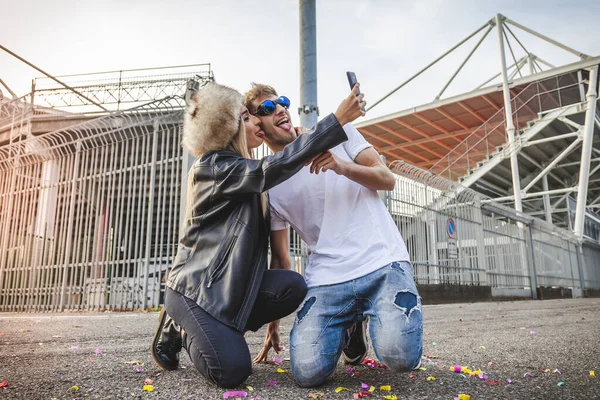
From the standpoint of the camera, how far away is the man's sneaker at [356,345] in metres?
2.61

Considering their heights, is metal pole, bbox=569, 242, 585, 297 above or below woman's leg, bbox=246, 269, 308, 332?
above

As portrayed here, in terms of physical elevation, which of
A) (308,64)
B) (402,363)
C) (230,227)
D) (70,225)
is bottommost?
(402,363)

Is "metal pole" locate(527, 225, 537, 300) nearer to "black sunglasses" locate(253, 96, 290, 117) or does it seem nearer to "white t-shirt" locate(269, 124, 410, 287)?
"white t-shirt" locate(269, 124, 410, 287)

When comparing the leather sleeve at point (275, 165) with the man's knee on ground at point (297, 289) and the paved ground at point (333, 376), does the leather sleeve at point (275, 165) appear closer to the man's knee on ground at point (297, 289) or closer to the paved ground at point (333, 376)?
the man's knee on ground at point (297, 289)

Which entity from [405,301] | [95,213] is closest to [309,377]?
[405,301]

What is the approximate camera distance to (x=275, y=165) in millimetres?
2113

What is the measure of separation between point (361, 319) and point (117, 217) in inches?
300

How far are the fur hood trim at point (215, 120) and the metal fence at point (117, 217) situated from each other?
6.06 metres

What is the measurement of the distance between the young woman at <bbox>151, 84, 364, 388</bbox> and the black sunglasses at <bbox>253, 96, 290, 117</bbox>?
360 millimetres

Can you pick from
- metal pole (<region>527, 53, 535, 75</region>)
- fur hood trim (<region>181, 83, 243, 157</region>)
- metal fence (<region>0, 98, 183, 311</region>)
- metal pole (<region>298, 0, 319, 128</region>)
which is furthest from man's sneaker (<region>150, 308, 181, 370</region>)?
metal pole (<region>527, 53, 535, 75</region>)

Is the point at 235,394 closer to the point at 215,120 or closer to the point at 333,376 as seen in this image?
the point at 333,376

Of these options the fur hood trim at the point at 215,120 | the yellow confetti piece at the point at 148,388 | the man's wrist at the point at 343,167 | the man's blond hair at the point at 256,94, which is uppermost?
the man's blond hair at the point at 256,94

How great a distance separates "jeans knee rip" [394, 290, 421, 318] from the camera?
2129 mm

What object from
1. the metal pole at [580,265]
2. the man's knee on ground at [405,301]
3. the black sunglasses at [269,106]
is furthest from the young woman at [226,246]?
the metal pole at [580,265]
